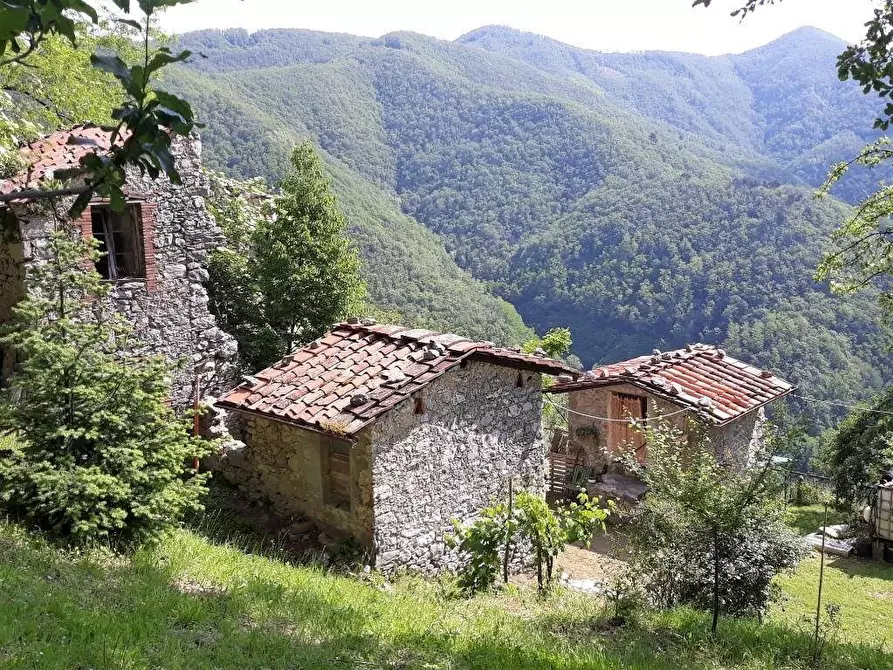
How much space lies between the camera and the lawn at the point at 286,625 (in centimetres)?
479

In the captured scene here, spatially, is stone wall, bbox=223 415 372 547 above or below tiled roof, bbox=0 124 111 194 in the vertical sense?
below

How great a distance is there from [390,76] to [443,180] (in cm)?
3981

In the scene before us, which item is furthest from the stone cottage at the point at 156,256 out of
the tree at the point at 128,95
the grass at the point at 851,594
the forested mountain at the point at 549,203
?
the forested mountain at the point at 549,203

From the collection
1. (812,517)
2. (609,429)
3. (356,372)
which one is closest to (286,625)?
(356,372)

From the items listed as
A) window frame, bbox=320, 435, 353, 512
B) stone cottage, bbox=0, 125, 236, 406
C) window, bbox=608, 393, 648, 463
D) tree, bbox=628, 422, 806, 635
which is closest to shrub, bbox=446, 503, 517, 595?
tree, bbox=628, 422, 806, 635

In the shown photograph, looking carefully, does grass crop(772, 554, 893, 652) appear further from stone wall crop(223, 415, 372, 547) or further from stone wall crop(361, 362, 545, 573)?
stone wall crop(223, 415, 372, 547)

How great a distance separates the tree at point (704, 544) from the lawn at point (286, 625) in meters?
0.60

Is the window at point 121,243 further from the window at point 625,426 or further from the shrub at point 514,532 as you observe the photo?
the window at point 625,426

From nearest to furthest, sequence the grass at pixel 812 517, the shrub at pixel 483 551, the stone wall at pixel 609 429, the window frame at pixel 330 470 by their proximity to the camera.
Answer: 1. the shrub at pixel 483 551
2. the window frame at pixel 330 470
3. the stone wall at pixel 609 429
4. the grass at pixel 812 517

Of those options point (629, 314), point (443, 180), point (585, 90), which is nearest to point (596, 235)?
point (629, 314)

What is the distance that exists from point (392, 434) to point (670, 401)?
7414mm

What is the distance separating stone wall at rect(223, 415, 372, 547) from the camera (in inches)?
359

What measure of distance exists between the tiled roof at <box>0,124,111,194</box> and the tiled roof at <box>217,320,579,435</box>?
3703 millimetres

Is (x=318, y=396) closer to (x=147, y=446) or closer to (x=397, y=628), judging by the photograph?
(x=147, y=446)
